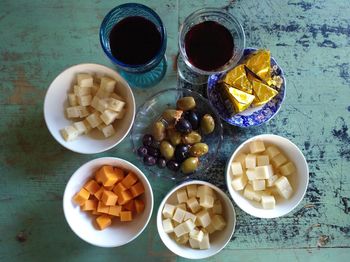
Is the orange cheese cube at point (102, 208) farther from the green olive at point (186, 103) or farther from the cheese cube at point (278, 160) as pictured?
the cheese cube at point (278, 160)

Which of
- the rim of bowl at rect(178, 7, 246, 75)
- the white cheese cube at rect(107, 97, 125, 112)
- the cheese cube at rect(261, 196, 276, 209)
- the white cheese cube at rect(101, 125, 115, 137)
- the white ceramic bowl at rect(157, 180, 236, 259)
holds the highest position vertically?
the rim of bowl at rect(178, 7, 246, 75)

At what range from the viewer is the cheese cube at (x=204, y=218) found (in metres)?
1.00

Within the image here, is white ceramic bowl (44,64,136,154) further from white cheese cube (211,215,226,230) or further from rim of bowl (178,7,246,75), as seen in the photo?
white cheese cube (211,215,226,230)

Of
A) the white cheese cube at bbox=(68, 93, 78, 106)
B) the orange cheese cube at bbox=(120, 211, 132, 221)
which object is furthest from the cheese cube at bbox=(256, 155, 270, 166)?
the white cheese cube at bbox=(68, 93, 78, 106)

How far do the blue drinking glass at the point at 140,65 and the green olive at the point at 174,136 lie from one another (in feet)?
0.45

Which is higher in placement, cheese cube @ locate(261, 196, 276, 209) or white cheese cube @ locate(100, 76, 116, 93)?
white cheese cube @ locate(100, 76, 116, 93)

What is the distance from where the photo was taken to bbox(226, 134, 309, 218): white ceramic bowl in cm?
100

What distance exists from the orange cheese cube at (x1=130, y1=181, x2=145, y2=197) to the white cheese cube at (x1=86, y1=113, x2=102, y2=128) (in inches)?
6.5

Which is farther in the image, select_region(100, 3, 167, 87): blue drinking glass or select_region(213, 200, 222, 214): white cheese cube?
select_region(213, 200, 222, 214): white cheese cube

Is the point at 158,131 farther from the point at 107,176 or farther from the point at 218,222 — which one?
the point at 218,222

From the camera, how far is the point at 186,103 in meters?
0.99

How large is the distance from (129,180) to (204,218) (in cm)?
19

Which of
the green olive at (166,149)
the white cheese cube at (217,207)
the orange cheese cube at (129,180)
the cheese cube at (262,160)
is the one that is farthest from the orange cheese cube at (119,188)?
the cheese cube at (262,160)

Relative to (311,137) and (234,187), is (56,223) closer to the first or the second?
(234,187)
